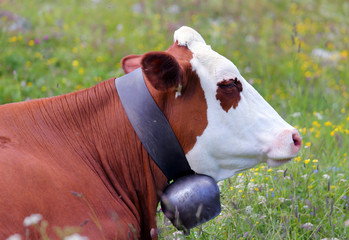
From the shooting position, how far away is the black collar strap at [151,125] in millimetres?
2744

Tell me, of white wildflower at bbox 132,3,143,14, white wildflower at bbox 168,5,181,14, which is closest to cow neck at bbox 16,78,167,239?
white wildflower at bbox 132,3,143,14

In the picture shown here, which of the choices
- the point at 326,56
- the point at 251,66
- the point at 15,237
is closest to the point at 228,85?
the point at 15,237

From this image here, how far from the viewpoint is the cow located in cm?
Result: 264

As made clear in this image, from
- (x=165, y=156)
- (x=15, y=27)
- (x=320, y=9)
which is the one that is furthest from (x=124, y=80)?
(x=320, y=9)

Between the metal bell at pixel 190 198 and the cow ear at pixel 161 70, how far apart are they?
1.79 ft

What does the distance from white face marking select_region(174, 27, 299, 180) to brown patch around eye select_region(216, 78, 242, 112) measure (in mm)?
20

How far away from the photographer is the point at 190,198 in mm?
2809

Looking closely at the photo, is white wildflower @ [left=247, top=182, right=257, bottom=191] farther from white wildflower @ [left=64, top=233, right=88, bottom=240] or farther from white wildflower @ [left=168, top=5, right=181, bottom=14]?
white wildflower @ [left=168, top=5, right=181, bottom=14]

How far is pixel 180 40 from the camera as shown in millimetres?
2975

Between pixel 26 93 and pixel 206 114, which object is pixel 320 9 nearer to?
pixel 26 93

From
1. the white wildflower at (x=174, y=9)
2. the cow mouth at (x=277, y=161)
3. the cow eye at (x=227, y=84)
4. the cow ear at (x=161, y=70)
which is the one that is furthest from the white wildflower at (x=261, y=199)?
the white wildflower at (x=174, y=9)

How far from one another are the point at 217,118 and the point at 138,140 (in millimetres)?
451

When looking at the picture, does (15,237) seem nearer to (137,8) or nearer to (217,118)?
(217,118)

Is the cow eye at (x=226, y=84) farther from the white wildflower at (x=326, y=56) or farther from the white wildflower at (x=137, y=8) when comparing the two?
the white wildflower at (x=137, y=8)
